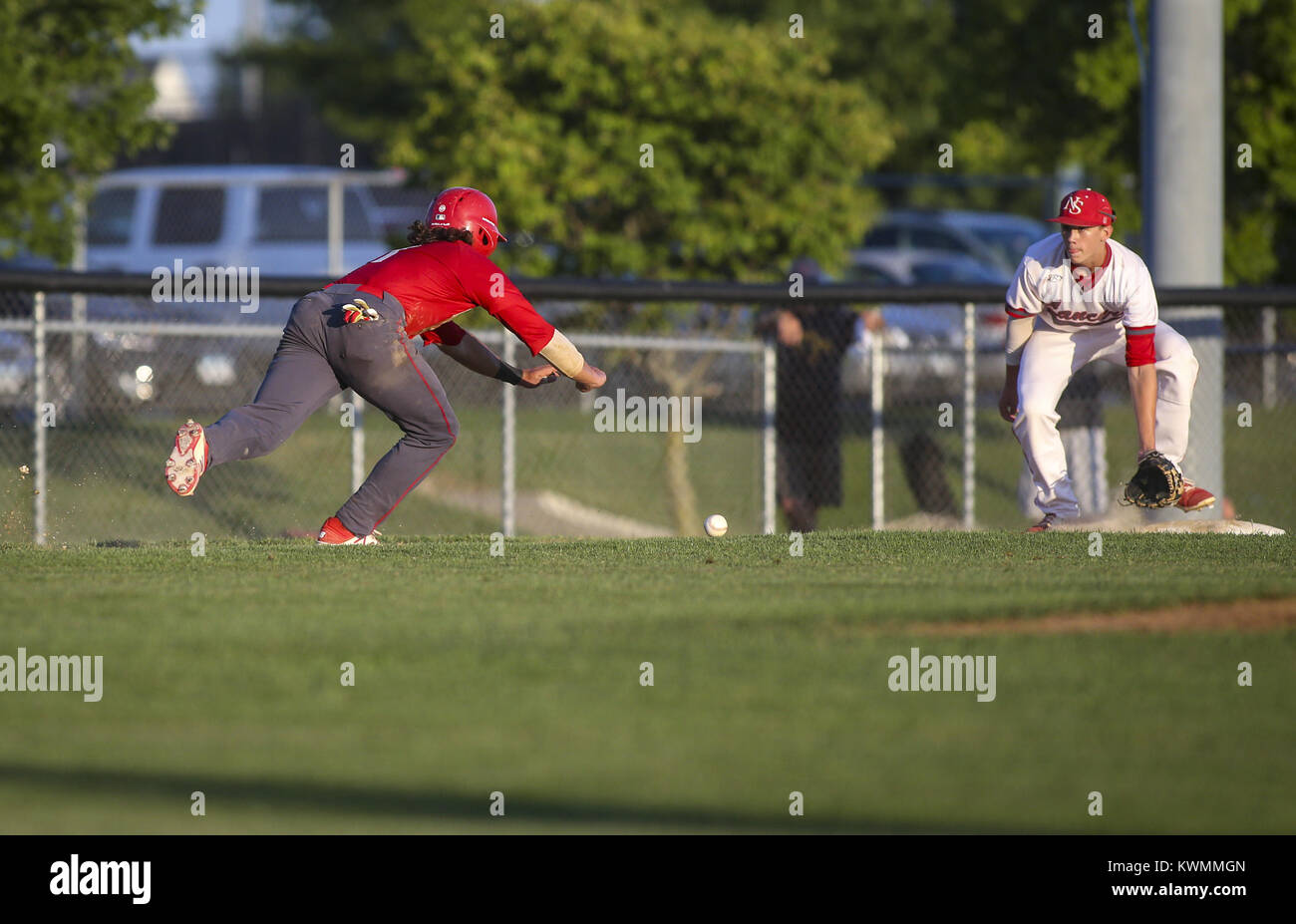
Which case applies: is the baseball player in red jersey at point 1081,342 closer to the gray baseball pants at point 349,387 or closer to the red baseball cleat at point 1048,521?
the red baseball cleat at point 1048,521

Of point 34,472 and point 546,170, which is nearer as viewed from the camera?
point 34,472

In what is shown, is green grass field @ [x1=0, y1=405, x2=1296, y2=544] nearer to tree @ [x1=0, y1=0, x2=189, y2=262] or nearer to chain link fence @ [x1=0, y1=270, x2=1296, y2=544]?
chain link fence @ [x1=0, y1=270, x2=1296, y2=544]

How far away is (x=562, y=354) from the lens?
837cm

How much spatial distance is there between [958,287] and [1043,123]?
988cm

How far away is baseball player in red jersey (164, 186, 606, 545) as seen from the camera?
316 inches

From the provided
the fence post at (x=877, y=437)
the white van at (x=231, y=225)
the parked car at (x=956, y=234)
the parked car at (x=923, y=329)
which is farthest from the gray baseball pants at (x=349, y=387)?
the parked car at (x=956, y=234)

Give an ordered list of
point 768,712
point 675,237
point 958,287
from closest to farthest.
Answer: point 768,712, point 958,287, point 675,237

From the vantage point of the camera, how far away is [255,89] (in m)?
47.5

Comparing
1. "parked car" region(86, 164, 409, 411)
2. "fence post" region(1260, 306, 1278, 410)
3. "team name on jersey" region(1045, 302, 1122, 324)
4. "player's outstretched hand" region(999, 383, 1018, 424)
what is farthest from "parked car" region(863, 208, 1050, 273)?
"team name on jersey" region(1045, 302, 1122, 324)

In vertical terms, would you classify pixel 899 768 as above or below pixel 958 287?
below

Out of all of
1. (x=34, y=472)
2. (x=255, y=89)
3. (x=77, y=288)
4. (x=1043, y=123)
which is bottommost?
(x=34, y=472)

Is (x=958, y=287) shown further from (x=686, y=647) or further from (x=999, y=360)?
(x=686, y=647)

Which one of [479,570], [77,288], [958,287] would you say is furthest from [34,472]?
[958,287]

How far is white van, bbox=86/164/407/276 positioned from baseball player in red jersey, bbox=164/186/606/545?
35.1 feet
